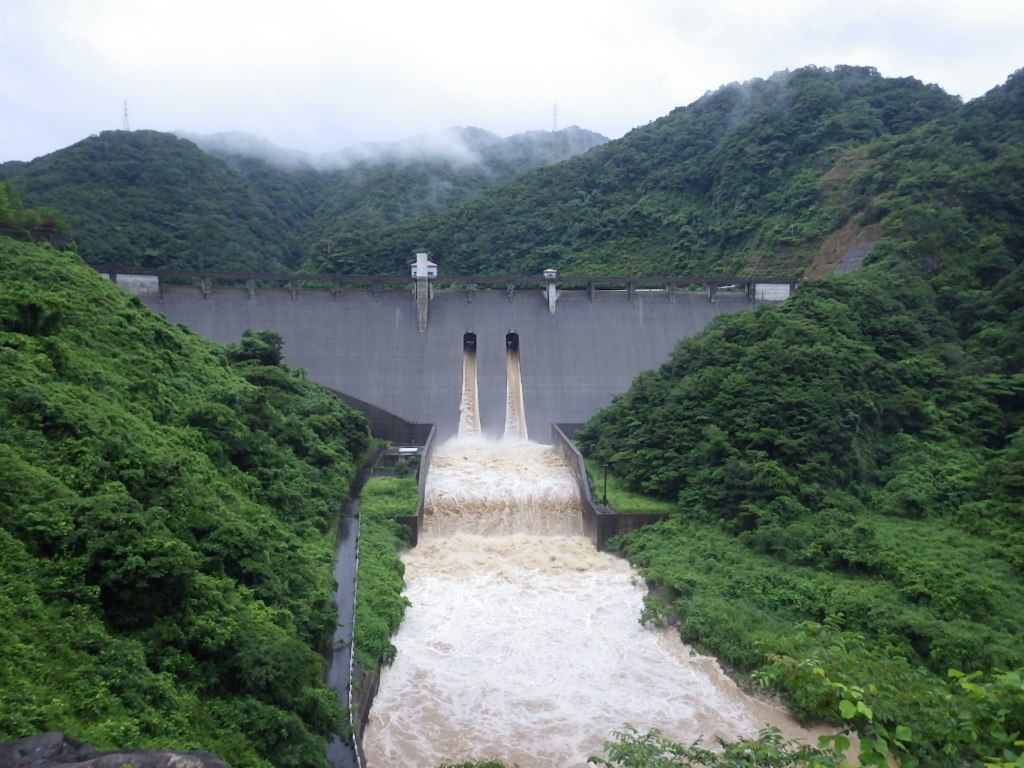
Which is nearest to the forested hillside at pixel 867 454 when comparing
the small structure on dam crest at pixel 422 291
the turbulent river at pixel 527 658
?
the turbulent river at pixel 527 658

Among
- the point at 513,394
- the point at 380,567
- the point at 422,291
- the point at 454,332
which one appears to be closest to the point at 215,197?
the point at 422,291

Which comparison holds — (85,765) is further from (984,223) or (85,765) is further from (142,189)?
(142,189)

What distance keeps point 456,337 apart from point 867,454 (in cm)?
1452

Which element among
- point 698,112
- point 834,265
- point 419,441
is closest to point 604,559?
point 419,441

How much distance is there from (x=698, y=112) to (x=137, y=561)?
4468 cm

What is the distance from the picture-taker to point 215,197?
39.7 meters

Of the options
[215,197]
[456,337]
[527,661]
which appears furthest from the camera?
[215,197]

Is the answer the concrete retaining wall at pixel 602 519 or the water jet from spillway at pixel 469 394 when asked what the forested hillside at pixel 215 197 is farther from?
the concrete retaining wall at pixel 602 519

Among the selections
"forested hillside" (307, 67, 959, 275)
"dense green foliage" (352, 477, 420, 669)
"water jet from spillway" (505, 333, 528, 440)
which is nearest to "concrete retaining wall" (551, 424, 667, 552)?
"dense green foliage" (352, 477, 420, 669)

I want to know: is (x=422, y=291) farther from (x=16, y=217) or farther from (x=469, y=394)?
(x=16, y=217)

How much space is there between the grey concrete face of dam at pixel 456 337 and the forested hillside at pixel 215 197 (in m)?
11.1

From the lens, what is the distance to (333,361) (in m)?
24.9

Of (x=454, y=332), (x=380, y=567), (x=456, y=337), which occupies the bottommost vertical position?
(x=380, y=567)

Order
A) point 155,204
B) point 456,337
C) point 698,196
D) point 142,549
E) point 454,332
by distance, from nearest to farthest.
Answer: point 142,549, point 456,337, point 454,332, point 155,204, point 698,196
